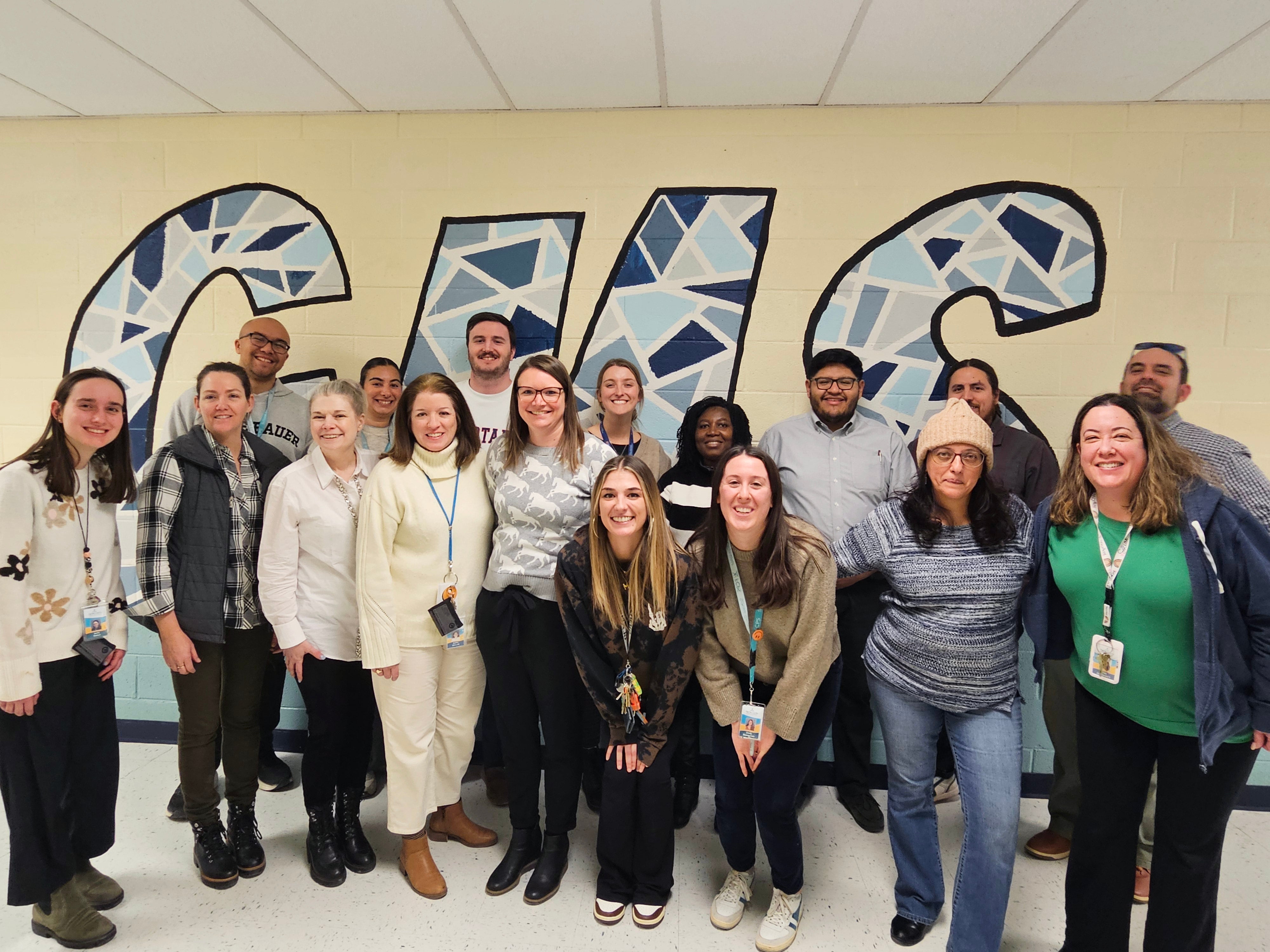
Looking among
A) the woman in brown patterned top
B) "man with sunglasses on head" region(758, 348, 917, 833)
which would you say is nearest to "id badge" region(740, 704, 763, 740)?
the woman in brown patterned top

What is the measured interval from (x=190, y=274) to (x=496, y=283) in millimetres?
1464

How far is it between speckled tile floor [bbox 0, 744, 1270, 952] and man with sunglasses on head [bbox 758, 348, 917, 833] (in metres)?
0.28

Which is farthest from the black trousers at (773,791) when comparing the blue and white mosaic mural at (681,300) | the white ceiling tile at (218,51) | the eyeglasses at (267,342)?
the white ceiling tile at (218,51)

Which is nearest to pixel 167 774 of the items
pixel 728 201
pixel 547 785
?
pixel 547 785

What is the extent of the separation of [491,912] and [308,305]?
2607 millimetres

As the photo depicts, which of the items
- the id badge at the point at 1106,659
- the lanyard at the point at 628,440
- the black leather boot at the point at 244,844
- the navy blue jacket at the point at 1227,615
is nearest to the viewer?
the navy blue jacket at the point at 1227,615

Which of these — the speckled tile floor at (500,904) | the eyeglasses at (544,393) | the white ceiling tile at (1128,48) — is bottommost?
the speckled tile floor at (500,904)

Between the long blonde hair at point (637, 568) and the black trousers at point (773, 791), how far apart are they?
0.42m

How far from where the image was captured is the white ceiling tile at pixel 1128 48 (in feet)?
6.93

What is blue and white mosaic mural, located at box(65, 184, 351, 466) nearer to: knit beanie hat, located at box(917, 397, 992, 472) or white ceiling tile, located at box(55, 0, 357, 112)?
Result: white ceiling tile, located at box(55, 0, 357, 112)

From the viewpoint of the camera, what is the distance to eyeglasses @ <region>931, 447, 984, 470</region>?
170cm

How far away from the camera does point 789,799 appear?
6.13ft

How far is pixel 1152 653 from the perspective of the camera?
1.52m

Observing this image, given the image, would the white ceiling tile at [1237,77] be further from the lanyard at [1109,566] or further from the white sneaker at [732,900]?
the white sneaker at [732,900]
